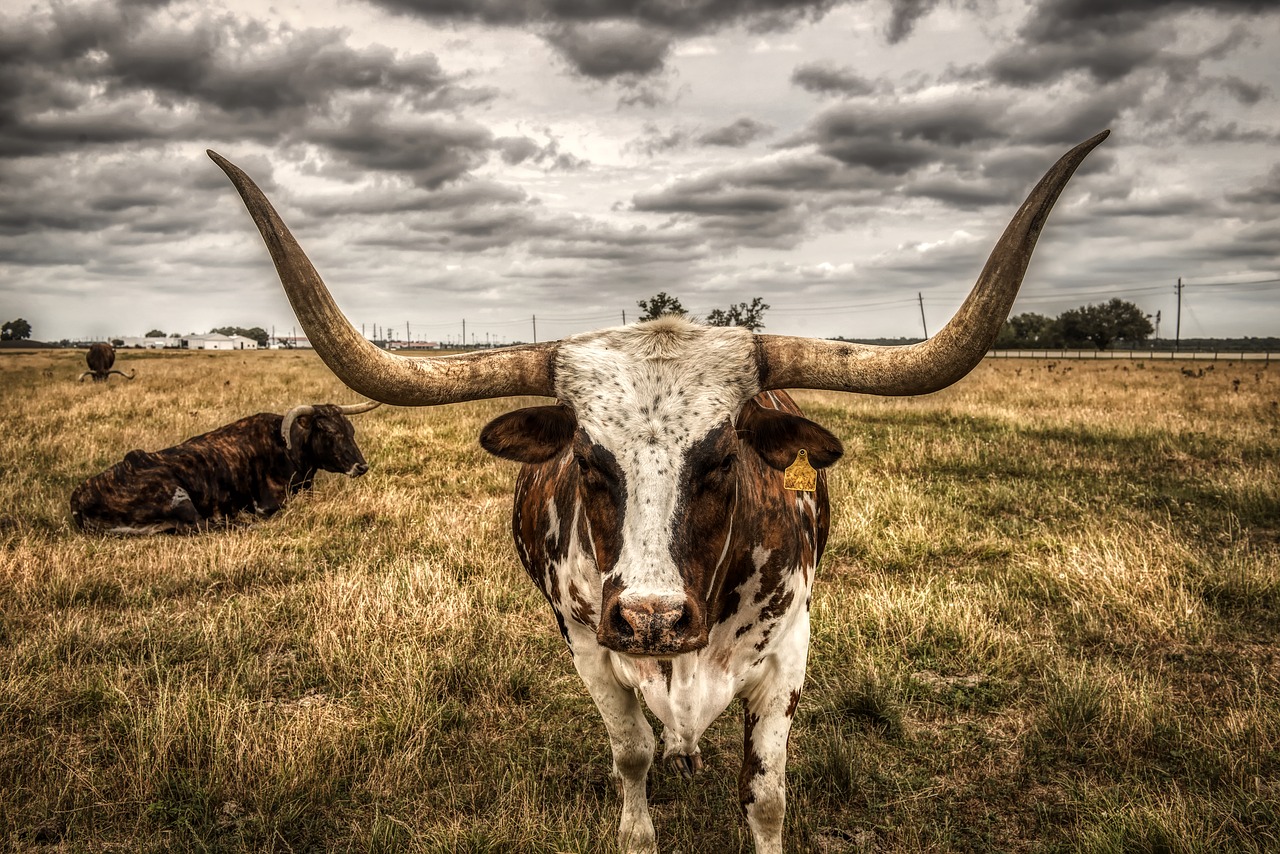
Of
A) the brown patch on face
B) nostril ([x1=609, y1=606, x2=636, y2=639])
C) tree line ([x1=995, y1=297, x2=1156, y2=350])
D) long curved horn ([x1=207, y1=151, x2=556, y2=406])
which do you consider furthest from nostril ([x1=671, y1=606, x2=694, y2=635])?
tree line ([x1=995, y1=297, x2=1156, y2=350])

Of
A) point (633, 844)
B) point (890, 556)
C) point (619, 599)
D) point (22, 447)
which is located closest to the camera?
point (619, 599)

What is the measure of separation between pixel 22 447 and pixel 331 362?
12205mm

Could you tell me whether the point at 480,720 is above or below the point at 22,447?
below

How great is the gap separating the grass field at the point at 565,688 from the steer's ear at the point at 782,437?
1.82 m

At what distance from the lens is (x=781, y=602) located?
3.04 m

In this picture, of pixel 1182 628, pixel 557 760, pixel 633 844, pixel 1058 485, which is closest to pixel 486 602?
pixel 557 760

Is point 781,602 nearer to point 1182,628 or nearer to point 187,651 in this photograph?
point 1182,628

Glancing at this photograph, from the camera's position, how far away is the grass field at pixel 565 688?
3.36m

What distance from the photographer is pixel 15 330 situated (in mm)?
126562

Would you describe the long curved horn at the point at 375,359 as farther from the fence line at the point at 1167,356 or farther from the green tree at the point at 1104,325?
the green tree at the point at 1104,325

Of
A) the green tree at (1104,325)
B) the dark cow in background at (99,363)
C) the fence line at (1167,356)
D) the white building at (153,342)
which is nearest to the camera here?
the dark cow in background at (99,363)

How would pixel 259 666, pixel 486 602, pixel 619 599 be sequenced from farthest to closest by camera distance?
pixel 486 602
pixel 259 666
pixel 619 599

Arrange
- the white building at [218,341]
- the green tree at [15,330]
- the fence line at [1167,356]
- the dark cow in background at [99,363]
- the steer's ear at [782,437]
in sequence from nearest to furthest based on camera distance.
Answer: the steer's ear at [782,437] → the dark cow in background at [99,363] → the fence line at [1167,356] → the green tree at [15,330] → the white building at [218,341]

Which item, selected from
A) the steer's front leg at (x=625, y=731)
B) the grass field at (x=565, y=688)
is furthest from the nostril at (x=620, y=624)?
the grass field at (x=565, y=688)
